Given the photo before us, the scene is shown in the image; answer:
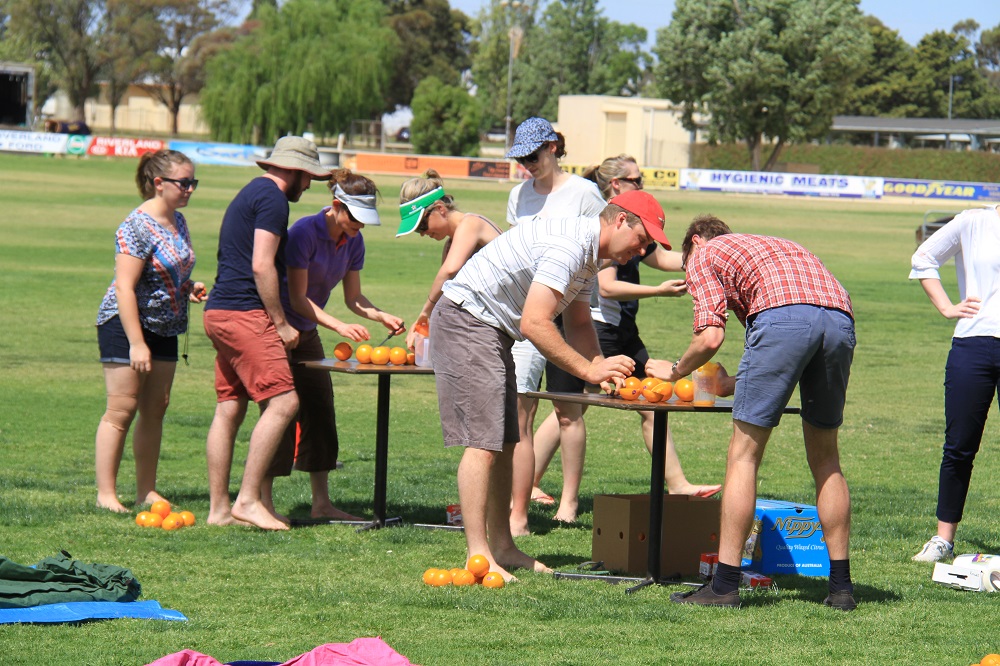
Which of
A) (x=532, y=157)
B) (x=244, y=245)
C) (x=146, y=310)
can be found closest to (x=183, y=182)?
(x=244, y=245)

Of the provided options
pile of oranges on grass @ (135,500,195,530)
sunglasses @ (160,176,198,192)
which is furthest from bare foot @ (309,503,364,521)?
sunglasses @ (160,176,198,192)

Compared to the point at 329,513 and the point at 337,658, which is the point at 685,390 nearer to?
the point at 337,658

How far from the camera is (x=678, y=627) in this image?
515 cm

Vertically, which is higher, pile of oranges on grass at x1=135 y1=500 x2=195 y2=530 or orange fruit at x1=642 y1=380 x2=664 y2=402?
orange fruit at x1=642 y1=380 x2=664 y2=402

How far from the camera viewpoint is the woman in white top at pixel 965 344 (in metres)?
6.45

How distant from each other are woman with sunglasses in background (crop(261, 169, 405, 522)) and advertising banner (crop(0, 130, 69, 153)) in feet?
164

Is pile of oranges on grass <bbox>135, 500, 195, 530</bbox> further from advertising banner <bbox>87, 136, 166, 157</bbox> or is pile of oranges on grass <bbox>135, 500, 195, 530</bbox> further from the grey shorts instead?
advertising banner <bbox>87, 136, 166, 157</bbox>

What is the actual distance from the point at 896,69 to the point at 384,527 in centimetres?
10237

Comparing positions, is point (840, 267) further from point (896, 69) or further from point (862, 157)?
point (896, 69)

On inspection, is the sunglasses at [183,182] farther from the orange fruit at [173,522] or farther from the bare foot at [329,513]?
the bare foot at [329,513]

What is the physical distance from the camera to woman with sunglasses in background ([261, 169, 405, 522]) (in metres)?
6.94

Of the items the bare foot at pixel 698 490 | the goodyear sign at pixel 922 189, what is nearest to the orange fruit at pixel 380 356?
the bare foot at pixel 698 490

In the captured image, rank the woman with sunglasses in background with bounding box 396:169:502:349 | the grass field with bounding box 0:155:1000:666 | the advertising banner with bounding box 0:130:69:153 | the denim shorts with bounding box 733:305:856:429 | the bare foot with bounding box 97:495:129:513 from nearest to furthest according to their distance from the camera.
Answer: the grass field with bounding box 0:155:1000:666
the denim shorts with bounding box 733:305:856:429
the woman with sunglasses in background with bounding box 396:169:502:349
the bare foot with bounding box 97:495:129:513
the advertising banner with bounding box 0:130:69:153

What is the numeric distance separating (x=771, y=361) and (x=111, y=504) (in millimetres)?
3855
